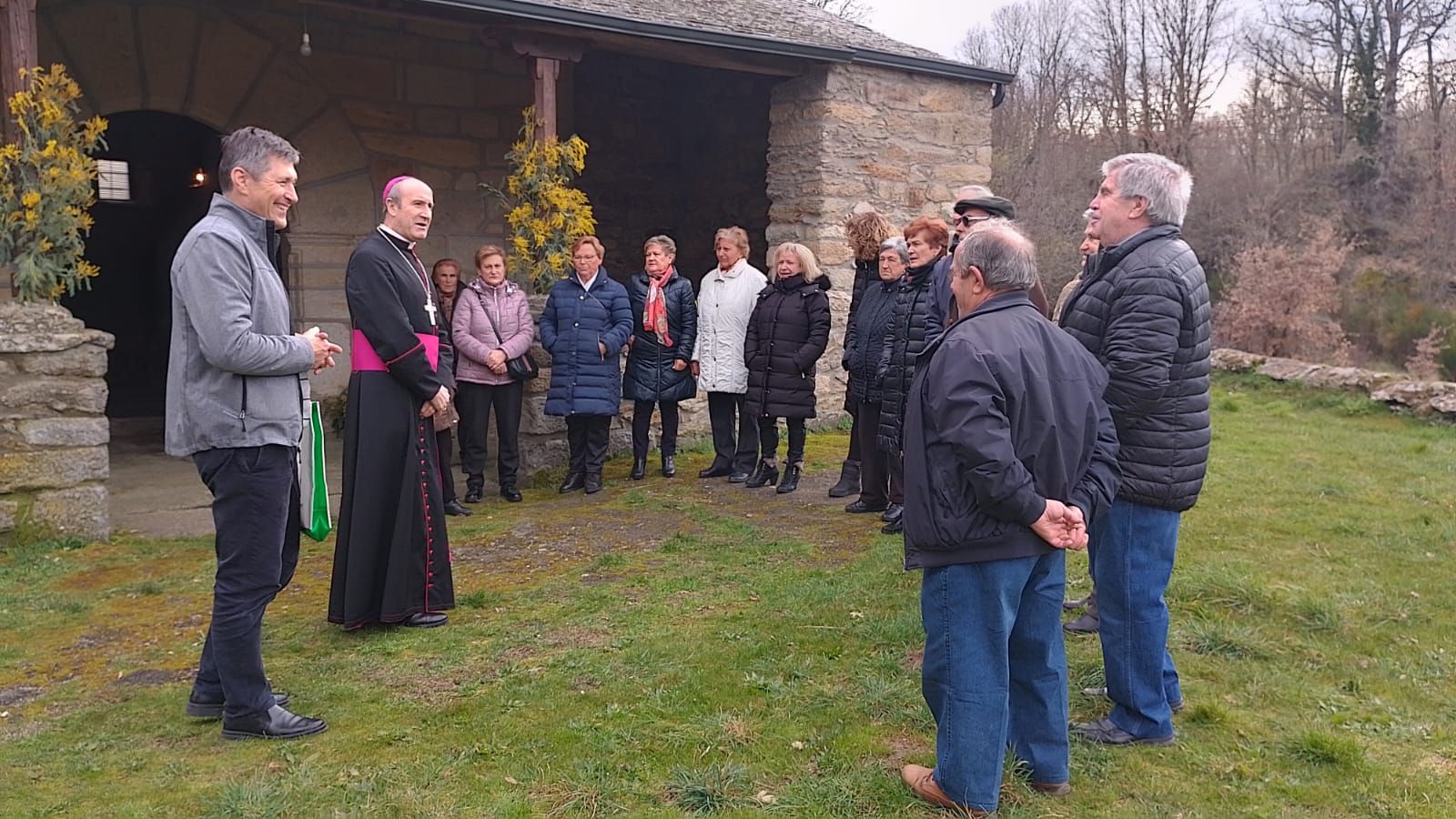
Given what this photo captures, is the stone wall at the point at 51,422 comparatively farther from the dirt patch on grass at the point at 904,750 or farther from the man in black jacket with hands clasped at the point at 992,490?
the man in black jacket with hands clasped at the point at 992,490

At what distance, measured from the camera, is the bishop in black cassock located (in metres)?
4.44

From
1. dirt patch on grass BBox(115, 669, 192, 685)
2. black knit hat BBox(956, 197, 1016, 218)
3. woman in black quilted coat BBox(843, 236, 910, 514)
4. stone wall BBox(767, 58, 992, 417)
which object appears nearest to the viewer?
dirt patch on grass BBox(115, 669, 192, 685)

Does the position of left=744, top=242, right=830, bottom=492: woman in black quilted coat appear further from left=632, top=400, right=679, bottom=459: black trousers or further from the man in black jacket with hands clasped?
the man in black jacket with hands clasped

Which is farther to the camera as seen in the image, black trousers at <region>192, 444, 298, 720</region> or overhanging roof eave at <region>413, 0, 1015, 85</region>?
overhanging roof eave at <region>413, 0, 1015, 85</region>

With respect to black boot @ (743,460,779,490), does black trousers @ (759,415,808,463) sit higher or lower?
higher

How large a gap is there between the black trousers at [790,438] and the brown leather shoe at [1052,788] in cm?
431

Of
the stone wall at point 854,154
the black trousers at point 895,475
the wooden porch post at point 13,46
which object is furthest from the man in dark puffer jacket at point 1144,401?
the stone wall at point 854,154

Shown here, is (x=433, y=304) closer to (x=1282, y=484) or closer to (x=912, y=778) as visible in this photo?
(x=912, y=778)

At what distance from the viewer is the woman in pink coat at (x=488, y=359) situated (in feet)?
23.8

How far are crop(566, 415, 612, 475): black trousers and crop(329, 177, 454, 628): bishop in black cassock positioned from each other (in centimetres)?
296

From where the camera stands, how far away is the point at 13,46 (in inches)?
245

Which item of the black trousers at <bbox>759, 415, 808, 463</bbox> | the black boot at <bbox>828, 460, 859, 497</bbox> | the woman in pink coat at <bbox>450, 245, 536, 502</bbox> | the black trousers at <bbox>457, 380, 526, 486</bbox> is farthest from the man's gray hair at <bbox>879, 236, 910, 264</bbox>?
the black trousers at <bbox>457, 380, 526, 486</bbox>

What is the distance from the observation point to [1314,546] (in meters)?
6.09

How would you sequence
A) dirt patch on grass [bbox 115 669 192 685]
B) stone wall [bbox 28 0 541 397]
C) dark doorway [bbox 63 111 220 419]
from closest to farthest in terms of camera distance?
1. dirt patch on grass [bbox 115 669 192 685]
2. stone wall [bbox 28 0 541 397]
3. dark doorway [bbox 63 111 220 419]
